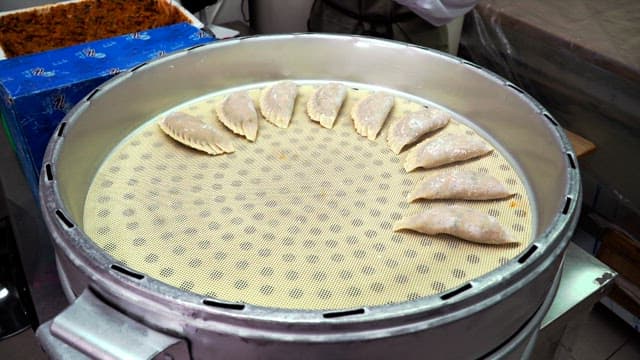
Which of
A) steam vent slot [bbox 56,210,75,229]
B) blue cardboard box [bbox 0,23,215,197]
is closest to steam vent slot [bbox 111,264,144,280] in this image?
steam vent slot [bbox 56,210,75,229]

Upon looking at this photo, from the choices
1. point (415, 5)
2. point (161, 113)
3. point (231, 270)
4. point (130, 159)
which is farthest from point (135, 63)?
point (415, 5)

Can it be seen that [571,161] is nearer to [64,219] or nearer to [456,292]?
[456,292]

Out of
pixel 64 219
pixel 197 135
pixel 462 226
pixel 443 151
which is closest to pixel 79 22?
pixel 197 135

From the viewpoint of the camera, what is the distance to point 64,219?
67cm

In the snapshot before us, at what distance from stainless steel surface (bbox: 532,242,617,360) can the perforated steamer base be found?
12 cm

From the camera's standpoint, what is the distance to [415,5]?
159 cm

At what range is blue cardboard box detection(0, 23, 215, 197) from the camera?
0.93 meters

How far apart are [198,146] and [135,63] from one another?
0.23m

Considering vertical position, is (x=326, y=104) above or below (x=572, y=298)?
above

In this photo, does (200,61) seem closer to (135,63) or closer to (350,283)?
(135,63)

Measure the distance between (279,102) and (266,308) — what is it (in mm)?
660

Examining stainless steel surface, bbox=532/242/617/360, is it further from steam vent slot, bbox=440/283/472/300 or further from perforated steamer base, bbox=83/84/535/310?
steam vent slot, bbox=440/283/472/300

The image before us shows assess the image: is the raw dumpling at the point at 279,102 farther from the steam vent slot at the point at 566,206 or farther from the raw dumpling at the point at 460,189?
the steam vent slot at the point at 566,206

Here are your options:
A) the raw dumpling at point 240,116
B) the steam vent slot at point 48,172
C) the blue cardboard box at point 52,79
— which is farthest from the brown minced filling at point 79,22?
the steam vent slot at point 48,172
